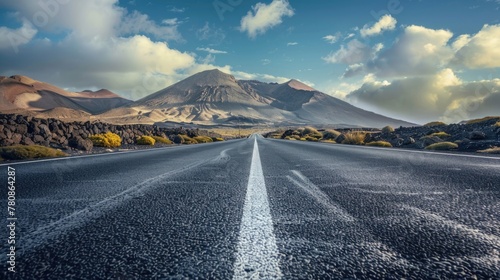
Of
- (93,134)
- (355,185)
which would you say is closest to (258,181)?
(355,185)

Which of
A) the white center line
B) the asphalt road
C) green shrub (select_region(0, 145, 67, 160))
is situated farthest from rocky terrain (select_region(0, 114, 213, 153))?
the white center line

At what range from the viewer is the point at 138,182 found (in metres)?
4.38

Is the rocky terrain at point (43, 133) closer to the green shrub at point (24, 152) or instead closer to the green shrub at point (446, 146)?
the green shrub at point (24, 152)

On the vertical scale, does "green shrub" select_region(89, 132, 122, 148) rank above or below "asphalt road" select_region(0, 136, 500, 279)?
below

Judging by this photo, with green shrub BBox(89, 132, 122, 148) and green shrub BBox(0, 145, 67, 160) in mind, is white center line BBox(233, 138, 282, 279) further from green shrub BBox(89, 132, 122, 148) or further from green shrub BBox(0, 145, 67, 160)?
green shrub BBox(89, 132, 122, 148)

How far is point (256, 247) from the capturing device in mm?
1664

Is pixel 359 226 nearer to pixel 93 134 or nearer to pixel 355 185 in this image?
pixel 355 185

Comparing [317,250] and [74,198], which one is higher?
[317,250]

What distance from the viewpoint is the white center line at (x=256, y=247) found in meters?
1.35

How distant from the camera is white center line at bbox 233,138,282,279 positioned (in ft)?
4.42

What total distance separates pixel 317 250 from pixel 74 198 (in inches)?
112

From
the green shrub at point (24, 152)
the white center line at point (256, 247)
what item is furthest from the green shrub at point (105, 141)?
the white center line at point (256, 247)
